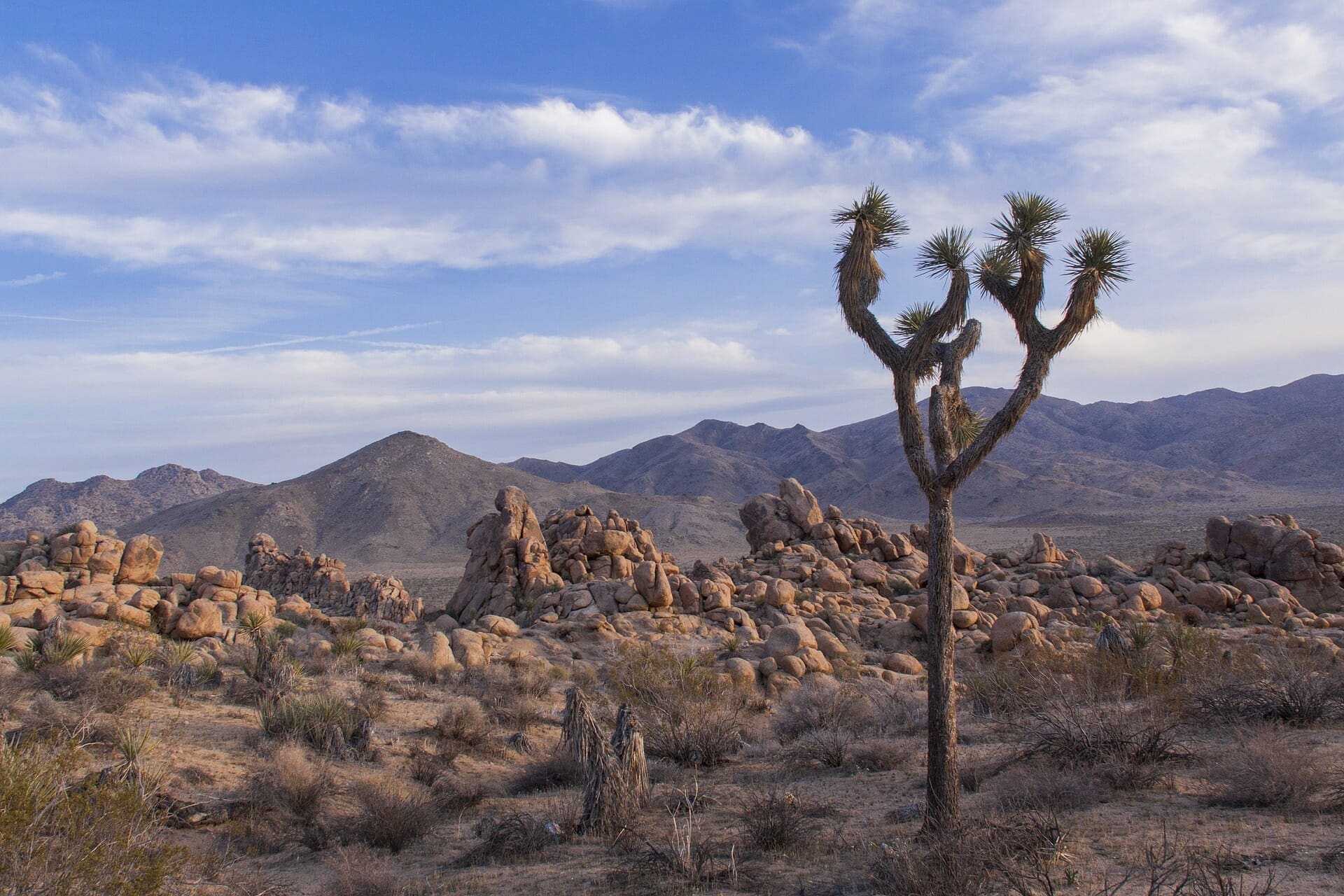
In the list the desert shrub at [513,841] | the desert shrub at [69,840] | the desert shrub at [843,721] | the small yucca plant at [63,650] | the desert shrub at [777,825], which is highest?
the desert shrub at [69,840]

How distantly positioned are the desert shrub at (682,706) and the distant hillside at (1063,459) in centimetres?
8495

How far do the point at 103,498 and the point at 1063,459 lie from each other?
124 meters


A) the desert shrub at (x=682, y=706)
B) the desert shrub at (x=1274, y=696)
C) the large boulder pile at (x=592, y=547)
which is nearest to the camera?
the desert shrub at (x=1274, y=696)

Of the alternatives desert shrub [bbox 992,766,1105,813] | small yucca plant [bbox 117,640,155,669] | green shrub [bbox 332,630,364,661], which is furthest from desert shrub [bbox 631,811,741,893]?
green shrub [bbox 332,630,364,661]

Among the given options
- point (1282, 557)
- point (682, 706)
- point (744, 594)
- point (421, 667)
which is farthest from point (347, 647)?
point (1282, 557)

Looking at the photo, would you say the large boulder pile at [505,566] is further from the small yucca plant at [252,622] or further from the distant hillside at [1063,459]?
the distant hillside at [1063,459]

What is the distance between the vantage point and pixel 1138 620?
2145 centimetres

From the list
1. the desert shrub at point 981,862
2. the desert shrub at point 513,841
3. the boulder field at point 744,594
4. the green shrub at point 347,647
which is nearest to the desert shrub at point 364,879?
the desert shrub at point 513,841

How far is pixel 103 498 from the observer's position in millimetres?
107812

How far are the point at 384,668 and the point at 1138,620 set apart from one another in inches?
691

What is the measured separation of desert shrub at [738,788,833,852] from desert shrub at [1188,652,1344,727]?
6.58m

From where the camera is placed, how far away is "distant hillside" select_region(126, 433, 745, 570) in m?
74.8

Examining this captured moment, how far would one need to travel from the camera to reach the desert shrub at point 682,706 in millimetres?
12344

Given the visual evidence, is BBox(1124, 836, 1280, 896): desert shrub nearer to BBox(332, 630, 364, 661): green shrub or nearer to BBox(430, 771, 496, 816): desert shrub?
BBox(430, 771, 496, 816): desert shrub
